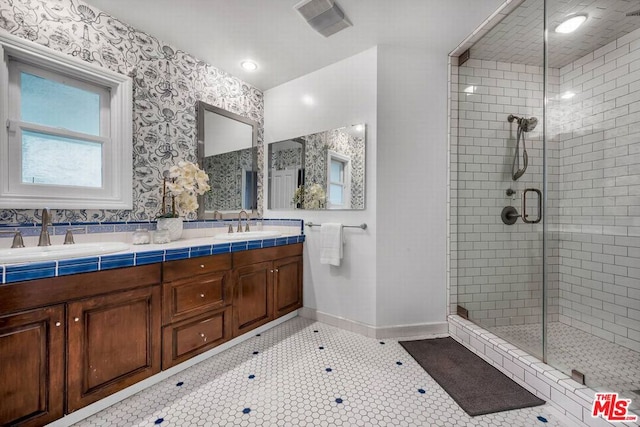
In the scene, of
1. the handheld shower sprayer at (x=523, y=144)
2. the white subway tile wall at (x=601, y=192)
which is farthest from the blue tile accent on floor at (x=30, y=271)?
the white subway tile wall at (x=601, y=192)

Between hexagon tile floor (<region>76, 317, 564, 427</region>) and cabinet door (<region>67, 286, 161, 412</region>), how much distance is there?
6.2 inches

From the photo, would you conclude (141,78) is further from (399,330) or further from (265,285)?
(399,330)

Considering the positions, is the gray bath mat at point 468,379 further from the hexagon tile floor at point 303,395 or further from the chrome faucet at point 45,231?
the chrome faucet at point 45,231

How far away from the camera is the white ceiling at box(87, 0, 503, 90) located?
1.80 meters

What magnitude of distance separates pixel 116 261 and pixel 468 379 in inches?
85.4

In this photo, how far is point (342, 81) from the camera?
244 centimetres

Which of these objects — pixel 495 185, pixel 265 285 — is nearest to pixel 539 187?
pixel 495 185

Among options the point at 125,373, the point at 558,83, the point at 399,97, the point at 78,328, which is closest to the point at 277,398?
the point at 125,373

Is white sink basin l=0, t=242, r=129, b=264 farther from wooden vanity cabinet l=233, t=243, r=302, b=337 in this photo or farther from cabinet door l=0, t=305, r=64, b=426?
wooden vanity cabinet l=233, t=243, r=302, b=337

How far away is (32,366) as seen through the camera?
1.17m

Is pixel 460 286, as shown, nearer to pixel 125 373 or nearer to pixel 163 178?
pixel 125 373

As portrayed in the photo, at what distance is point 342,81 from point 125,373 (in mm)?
2624
